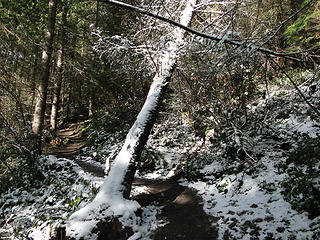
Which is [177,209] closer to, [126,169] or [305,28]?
[126,169]

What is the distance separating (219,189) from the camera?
5031 mm

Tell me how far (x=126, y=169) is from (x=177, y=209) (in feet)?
4.94

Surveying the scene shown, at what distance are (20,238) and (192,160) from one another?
190 inches

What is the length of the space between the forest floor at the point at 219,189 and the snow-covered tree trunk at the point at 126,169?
1.22 feet

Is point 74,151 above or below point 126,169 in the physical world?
above

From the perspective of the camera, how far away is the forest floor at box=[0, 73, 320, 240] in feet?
11.6

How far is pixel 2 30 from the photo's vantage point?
7566mm

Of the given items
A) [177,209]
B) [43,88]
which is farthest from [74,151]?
[177,209]

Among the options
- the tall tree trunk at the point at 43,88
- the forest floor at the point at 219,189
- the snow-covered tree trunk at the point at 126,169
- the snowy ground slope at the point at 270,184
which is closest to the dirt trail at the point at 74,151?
the forest floor at the point at 219,189

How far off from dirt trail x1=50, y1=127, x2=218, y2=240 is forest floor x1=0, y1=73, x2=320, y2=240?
19 millimetres

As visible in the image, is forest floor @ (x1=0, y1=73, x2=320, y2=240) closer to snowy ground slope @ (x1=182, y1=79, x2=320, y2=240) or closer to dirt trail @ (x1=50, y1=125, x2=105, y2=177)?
snowy ground slope @ (x1=182, y1=79, x2=320, y2=240)

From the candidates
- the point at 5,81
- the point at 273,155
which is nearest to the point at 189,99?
the point at 273,155

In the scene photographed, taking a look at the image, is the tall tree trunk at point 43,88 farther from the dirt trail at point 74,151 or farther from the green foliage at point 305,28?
the green foliage at point 305,28

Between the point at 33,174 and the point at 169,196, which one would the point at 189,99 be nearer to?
the point at 169,196
